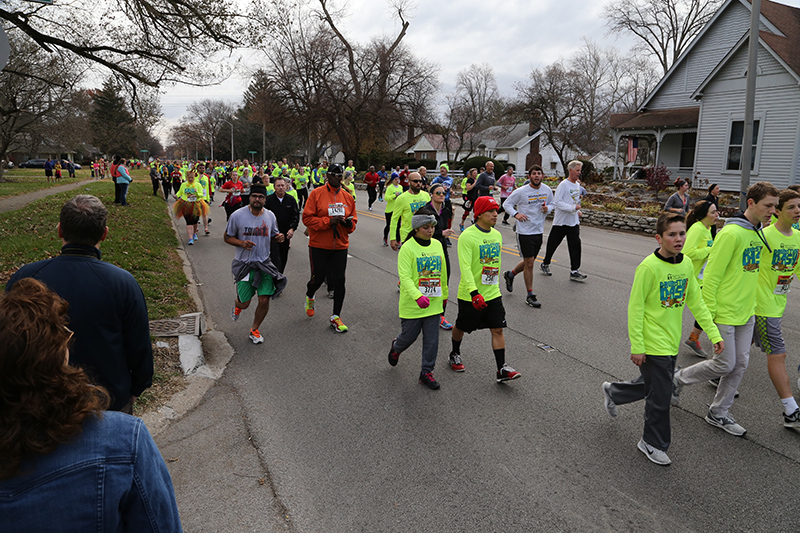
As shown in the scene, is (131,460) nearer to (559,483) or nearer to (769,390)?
(559,483)

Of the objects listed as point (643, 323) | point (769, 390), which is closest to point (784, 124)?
point (769, 390)

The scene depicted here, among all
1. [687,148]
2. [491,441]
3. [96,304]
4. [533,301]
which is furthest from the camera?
[687,148]

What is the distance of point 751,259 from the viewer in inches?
171

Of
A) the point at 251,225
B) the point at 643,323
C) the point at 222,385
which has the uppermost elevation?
the point at 251,225

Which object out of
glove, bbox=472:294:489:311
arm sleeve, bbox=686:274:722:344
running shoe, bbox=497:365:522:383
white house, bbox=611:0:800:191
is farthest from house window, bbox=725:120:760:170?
glove, bbox=472:294:489:311

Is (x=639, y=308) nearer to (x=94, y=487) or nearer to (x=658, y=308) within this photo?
(x=658, y=308)

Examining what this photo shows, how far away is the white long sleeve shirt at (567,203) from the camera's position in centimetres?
934

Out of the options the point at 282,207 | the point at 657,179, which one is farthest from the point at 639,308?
Answer: the point at 657,179

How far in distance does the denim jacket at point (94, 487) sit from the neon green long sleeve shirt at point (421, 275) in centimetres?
363

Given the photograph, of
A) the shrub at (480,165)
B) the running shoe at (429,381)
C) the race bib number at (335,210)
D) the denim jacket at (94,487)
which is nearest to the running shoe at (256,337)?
the race bib number at (335,210)

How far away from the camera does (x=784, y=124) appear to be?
822 inches

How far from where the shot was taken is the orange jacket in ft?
22.7

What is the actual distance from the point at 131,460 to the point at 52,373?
1.00 ft

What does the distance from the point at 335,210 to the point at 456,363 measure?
8.75ft
